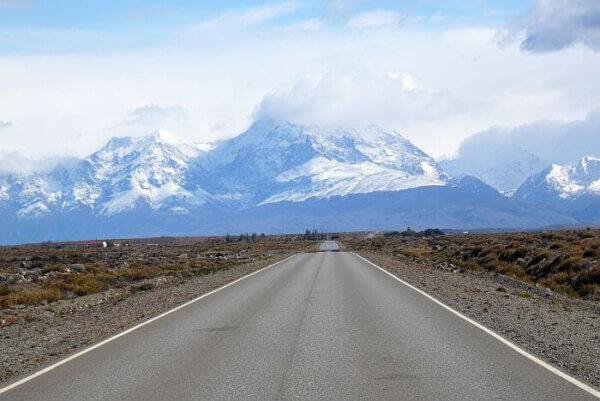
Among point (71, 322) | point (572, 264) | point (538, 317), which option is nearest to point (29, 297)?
point (71, 322)

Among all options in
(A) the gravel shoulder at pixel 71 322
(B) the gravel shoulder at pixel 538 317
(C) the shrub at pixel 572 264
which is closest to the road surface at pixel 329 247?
(C) the shrub at pixel 572 264

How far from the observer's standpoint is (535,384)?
32.5ft

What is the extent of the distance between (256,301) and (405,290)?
571cm

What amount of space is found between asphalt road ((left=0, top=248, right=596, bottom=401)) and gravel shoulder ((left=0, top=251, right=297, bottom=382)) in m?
0.85

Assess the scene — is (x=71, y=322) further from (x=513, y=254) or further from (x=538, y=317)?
(x=513, y=254)

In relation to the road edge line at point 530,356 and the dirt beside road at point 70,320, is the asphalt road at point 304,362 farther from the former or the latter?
the dirt beside road at point 70,320

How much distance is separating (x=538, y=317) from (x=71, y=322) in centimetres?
1116

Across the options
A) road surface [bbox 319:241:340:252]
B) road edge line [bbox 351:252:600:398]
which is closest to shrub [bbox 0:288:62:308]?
road edge line [bbox 351:252:600:398]

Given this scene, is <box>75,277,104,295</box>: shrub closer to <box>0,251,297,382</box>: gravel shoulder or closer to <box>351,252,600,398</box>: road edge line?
<box>0,251,297,382</box>: gravel shoulder

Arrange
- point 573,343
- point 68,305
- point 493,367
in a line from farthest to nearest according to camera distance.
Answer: point 68,305, point 573,343, point 493,367

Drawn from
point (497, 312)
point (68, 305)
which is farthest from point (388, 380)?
point (68, 305)

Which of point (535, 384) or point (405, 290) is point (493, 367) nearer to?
point (535, 384)

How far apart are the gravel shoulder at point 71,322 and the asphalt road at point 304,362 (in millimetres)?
851

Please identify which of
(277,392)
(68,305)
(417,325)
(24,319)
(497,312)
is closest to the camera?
(277,392)
